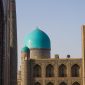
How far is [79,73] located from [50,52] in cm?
454

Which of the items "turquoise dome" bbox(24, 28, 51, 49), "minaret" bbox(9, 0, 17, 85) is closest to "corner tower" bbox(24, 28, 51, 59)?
"turquoise dome" bbox(24, 28, 51, 49)

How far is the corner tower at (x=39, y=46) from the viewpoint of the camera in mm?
41625

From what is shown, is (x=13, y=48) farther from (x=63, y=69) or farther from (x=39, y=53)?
(x=39, y=53)

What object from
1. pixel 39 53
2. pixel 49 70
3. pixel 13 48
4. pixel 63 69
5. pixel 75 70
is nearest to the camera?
pixel 13 48

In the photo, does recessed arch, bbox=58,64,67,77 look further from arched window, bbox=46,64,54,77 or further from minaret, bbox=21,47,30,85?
minaret, bbox=21,47,30,85

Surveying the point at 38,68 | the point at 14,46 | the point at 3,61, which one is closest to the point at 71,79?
the point at 38,68

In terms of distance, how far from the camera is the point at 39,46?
4159 cm

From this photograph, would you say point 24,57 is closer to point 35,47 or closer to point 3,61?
point 35,47

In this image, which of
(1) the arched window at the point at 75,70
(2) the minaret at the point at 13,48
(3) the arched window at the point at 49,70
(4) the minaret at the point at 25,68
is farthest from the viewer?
(3) the arched window at the point at 49,70

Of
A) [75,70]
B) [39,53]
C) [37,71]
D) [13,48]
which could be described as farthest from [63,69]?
[13,48]

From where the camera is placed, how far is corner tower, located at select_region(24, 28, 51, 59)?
41625 mm

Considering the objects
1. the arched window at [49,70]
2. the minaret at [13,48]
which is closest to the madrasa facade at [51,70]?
the arched window at [49,70]

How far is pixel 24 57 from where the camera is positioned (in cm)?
3953

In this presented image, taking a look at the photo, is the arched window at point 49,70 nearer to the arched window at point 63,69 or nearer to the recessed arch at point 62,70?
the recessed arch at point 62,70
